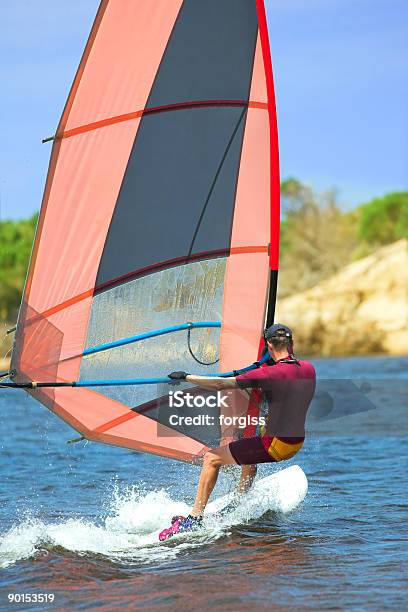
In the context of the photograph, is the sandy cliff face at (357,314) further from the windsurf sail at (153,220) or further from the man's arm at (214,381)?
the man's arm at (214,381)

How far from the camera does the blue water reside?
16.9ft

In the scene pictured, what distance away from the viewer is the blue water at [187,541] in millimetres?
5137

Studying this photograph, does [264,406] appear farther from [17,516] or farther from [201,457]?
[17,516]

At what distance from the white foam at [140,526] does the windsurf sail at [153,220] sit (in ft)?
1.66

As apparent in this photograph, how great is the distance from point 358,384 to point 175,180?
1307cm

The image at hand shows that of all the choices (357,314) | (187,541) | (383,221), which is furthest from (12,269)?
(187,541)

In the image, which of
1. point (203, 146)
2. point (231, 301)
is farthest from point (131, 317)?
point (203, 146)

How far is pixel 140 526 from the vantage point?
679 cm

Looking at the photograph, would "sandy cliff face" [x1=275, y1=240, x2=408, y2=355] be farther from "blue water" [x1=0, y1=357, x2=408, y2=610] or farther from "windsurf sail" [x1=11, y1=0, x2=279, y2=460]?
"windsurf sail" [x1=11, y1=0, x2=279, y2=460]

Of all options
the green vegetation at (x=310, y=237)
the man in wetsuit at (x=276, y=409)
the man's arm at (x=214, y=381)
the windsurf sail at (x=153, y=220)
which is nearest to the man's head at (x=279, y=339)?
the man in wetsuit at (x=276, y=409)

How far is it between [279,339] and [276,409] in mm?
449

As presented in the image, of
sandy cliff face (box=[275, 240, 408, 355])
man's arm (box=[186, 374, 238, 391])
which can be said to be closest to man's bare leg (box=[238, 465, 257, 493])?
Result: man's arm (box=[186, 374, 238, 391])

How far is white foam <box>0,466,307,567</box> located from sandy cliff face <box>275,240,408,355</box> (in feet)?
71.8

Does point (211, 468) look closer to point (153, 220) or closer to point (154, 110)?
point (153, 220)
